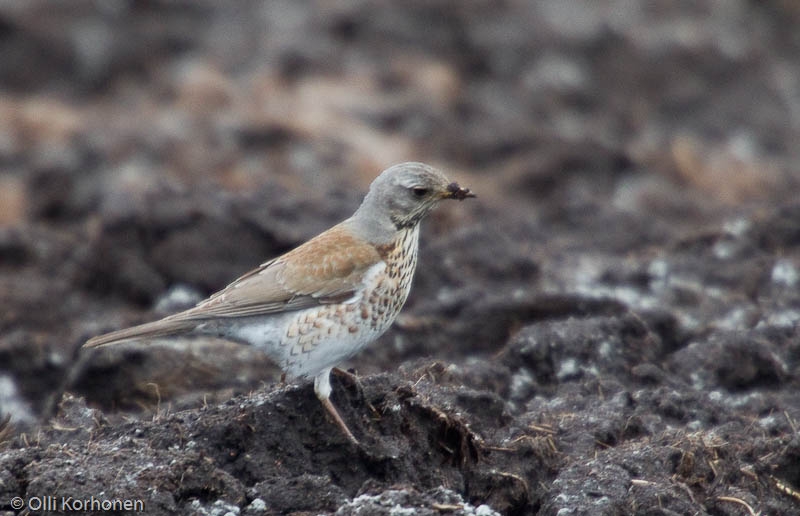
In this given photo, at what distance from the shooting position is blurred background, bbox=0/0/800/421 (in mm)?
11703

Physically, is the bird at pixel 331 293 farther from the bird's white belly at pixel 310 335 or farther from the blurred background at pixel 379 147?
the blurred background at pixel 379 147

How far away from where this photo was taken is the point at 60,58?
66.3 ft

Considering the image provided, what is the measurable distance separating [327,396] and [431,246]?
5522 mm

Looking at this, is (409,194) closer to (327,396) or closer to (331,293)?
(331,293)

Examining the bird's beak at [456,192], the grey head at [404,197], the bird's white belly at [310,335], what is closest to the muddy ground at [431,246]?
the bird's white belly at [310,335]

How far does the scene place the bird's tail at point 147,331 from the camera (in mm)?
7281

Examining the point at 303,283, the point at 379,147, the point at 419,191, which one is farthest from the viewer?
the point at 379,147

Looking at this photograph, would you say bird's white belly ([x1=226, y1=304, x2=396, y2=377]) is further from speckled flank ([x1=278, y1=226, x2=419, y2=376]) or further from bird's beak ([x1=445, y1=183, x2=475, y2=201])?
bird's beak ([x1=445, y1=183, x2=475, y2=201])

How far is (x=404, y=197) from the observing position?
7.97 meters

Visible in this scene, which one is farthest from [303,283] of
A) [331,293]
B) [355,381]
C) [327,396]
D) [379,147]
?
[379,147]

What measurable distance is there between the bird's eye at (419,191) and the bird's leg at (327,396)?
1452mm

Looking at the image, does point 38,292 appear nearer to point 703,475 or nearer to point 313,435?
point 313,435

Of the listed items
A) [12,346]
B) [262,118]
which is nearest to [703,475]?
[12,346]

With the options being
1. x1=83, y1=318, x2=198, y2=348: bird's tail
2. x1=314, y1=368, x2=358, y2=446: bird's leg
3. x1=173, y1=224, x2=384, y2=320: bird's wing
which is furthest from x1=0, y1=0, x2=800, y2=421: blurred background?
x1=314, y1=368, x2=358, y2=446: bird's leg
